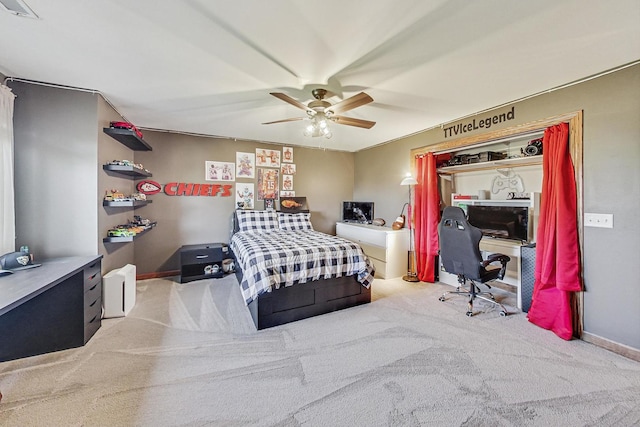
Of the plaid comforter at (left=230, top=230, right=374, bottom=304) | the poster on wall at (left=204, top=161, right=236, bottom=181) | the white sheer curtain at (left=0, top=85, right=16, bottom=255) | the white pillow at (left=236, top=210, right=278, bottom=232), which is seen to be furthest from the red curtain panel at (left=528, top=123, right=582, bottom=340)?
the white sheer curtain at (left=0, top=85, right=16, bottom=255)

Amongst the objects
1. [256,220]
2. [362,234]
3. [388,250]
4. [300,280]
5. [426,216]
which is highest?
[426,216]

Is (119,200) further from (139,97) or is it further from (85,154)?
(139,97)

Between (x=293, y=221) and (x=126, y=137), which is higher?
(x=126, y=137)

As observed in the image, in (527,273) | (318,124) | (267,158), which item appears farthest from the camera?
(267,158)

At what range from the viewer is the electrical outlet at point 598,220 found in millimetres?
2246

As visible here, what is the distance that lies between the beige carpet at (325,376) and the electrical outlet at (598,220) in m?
1.11

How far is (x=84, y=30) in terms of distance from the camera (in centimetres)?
174

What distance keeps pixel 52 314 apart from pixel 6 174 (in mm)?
1301

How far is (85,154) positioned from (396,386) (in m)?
3.62

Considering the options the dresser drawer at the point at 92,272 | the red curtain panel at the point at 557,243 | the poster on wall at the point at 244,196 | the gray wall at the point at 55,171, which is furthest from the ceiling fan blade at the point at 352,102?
the dresser drawer at the point at 92,272

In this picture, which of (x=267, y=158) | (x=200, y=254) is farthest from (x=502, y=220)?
(x=200, y=254)

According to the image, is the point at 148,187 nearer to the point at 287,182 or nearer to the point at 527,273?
the point at 287,182

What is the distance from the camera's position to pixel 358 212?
18.0 ft

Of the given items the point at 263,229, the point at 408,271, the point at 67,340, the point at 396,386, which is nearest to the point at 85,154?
the point at 67,340
